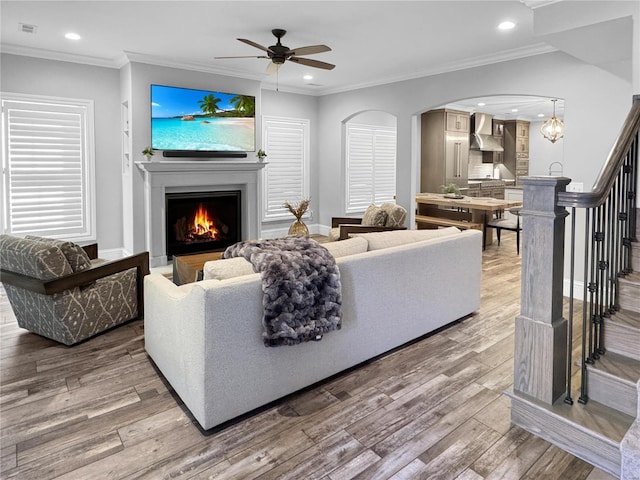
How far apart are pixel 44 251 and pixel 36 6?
2392 mm

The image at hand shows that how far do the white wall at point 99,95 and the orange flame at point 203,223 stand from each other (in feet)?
3.43

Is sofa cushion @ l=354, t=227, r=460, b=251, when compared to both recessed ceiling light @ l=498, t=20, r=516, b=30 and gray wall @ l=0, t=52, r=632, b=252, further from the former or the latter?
recessed ceiling light @ l=498, t=20, r=516, b=30

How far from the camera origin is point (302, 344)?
266cm

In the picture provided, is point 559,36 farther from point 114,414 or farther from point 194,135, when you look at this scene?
point 194,135

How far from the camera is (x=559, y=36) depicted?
3.56m

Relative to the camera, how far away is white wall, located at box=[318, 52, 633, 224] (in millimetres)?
4453

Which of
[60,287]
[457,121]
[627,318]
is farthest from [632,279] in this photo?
[457,121]

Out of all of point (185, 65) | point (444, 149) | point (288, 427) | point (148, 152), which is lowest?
point (288, 427)

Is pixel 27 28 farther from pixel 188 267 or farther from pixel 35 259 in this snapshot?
pixel 188 267

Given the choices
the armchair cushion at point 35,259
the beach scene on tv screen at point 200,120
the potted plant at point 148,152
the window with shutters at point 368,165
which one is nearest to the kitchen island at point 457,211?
the window with shutters at point 368,165

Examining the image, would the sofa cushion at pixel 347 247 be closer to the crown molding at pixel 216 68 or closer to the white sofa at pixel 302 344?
the white sofa at pixel 302 344

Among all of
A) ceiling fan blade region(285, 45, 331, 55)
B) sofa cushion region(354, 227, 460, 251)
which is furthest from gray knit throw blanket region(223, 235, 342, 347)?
ceiling fan blade region(285, 45, 331, 55)

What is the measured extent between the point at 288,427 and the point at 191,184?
4.54 m

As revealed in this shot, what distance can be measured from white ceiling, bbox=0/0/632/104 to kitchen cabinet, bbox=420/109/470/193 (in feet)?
8.80
